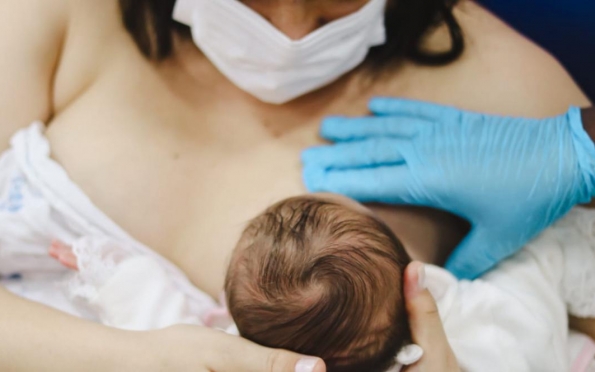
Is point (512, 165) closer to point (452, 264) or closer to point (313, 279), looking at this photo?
point (452, 264)

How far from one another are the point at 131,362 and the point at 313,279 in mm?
318

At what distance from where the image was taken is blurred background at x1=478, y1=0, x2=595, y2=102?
1.30 metres

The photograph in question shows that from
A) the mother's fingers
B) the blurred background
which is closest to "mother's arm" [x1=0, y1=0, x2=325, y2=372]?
the mother's fingers

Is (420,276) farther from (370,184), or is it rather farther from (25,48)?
(25,48)

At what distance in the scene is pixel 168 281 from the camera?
104 cm

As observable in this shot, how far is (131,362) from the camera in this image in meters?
0.84

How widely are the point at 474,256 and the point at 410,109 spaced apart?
0.99 ft

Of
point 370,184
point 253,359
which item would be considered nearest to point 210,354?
point 253,359

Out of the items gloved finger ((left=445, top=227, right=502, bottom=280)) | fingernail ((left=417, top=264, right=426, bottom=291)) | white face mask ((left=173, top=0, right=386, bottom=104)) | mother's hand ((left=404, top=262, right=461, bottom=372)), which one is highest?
white face mask ((left=173, top=0, right=386, bottom=104))

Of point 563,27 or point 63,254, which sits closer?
point 63,254

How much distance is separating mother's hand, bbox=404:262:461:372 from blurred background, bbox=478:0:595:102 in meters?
0.85

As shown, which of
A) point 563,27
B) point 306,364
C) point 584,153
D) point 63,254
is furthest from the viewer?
point 563,27

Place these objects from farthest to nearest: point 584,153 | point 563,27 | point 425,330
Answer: point 563,27 → point 584,153 → point 425,330

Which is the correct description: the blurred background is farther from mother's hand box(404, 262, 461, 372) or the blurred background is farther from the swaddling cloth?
the swaddling cloth
